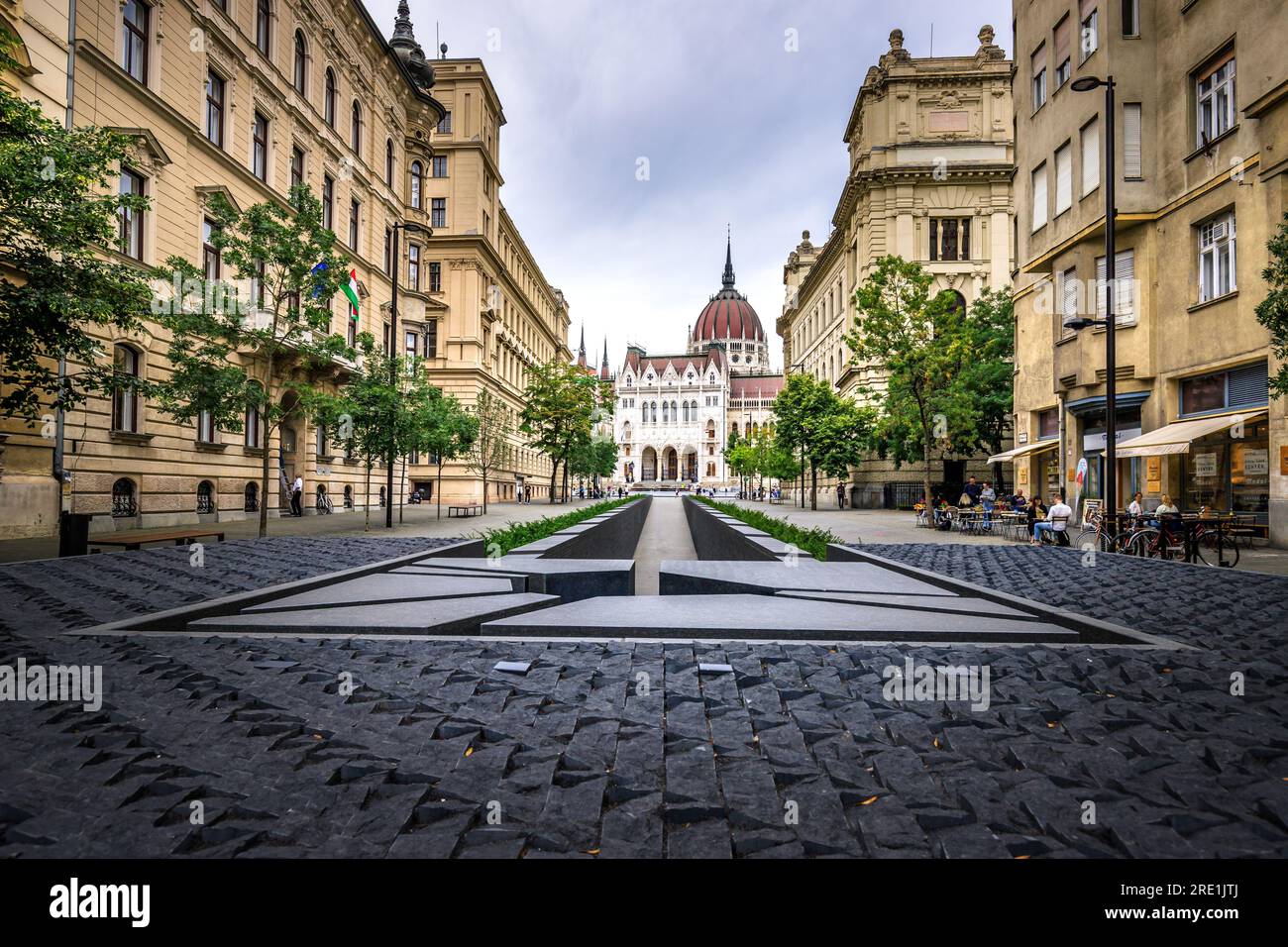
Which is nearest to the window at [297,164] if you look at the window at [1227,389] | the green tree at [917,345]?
the green tree at [917,345]

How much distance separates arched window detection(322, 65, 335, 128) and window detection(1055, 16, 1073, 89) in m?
27.3

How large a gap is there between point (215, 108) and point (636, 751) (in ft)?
88.8

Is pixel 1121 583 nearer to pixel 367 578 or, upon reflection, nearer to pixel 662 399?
pixel 367 578

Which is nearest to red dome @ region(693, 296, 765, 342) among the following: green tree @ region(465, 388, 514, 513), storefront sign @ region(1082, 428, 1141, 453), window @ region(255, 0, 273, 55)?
green tree @ region(465, 388, 514, 513)

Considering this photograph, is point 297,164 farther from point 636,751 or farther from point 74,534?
point 636,751

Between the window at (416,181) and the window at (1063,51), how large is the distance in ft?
112

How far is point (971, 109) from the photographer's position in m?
41.9

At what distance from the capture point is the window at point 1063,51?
20.7 meters

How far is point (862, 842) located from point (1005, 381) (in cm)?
3854

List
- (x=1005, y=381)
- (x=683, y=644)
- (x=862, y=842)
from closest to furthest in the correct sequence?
(x=862, y=842)
(x=683, y=644)
(x=1005, y=381)

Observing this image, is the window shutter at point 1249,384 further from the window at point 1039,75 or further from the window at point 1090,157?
the window at point 1039,75

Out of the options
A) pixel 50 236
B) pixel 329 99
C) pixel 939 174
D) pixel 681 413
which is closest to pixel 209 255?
pixel 329 99
